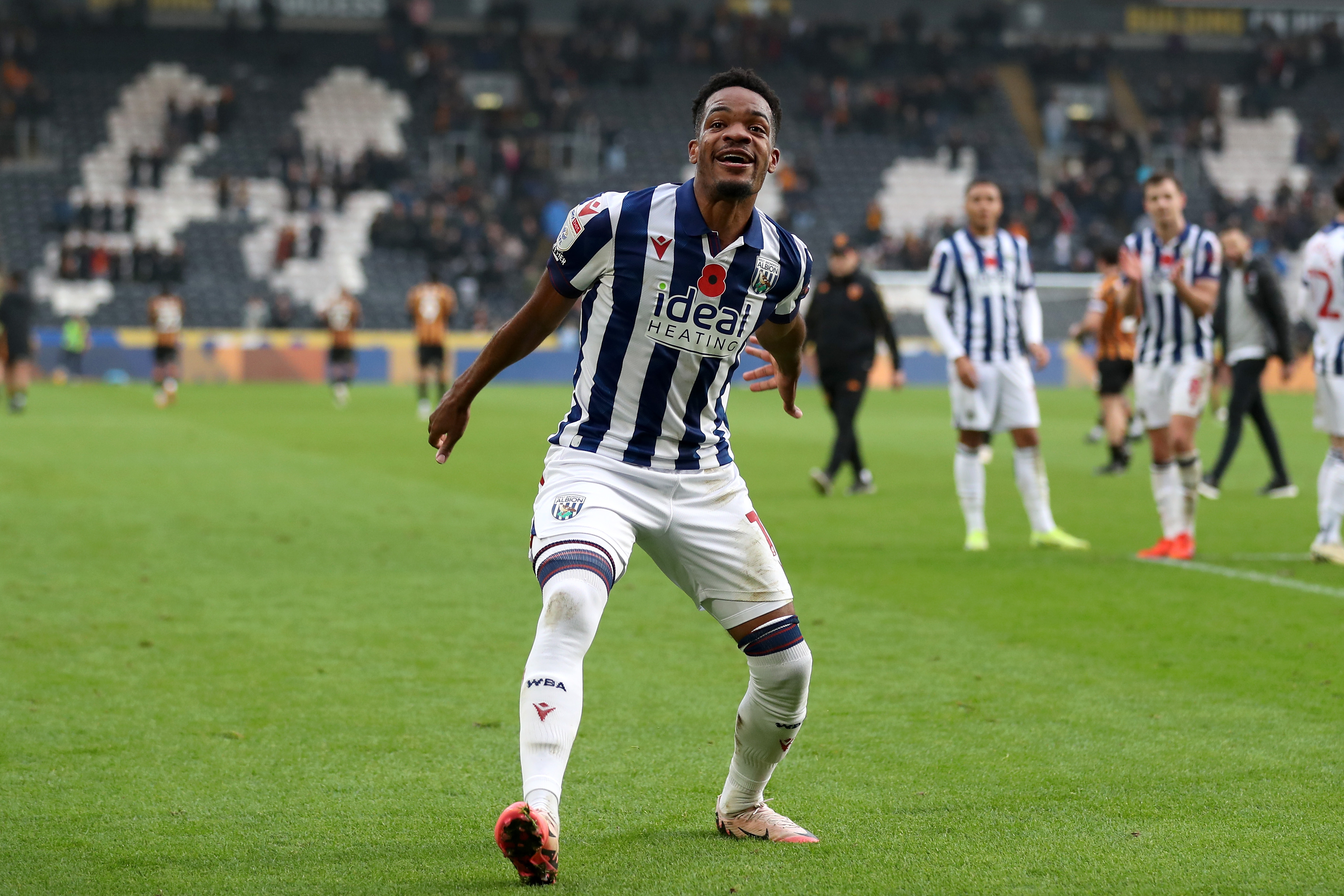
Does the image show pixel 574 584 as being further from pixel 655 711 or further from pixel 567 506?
pixel 655 711

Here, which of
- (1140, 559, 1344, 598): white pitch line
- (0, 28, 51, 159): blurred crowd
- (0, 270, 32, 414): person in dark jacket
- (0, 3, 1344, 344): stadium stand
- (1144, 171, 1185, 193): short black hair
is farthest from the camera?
(0, 28, 51, 159): blurred crowd

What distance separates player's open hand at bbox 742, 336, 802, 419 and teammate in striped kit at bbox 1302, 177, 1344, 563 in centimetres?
497

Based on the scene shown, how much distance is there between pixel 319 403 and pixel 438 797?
22.4m

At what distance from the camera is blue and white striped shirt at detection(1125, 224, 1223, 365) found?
8914 millimetres

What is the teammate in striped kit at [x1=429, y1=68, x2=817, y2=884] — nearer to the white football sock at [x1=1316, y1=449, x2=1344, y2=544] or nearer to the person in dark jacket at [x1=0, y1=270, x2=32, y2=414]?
the white football sock at [x1=1316, y1=449, x2=1344, y2=544]

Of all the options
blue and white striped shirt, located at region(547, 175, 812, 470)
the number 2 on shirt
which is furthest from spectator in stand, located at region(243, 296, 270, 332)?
blue and white striped shirt, located at region(547, 175, 812, 470)

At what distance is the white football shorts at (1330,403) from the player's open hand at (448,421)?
609 cm

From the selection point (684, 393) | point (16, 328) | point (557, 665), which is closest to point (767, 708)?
point (557, 665)

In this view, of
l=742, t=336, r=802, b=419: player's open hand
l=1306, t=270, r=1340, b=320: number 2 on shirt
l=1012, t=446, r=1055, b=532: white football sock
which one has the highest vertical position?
l=1306, t=270, r=1340, b=320: number 2 on shirt

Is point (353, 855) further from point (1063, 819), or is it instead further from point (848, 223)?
point (848, 223)

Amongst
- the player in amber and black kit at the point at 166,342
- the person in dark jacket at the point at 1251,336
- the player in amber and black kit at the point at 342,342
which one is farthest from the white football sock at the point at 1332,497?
the player in amber and black kit at the point at 166,342

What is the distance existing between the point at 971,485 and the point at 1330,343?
230cm

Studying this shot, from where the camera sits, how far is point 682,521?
3.95 metres

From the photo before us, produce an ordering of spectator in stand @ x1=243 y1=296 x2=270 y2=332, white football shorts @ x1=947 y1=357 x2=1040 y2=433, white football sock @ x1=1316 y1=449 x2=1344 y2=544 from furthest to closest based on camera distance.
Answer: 1. spectator in stand @ x1=243 y1=296 x2=270 y2=332
2. white football shorts @ x1=947 y1=357 x2=1040 y2=433
3. white football sock @ x1=1316 y1=449 x2=1344 y2=544
